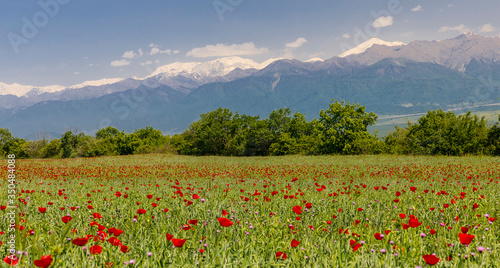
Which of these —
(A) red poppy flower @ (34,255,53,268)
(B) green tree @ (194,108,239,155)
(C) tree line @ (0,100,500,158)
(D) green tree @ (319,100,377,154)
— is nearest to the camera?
(A) red poppy flower @ (34,255,53,268)

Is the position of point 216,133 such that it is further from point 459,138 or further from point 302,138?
point 459,138

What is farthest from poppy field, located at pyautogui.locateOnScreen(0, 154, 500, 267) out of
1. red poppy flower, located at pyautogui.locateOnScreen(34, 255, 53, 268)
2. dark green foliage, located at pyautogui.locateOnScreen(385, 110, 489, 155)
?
dark green foliage, located at pyautogui.locateOnScreen(385, 110, 489, 155)

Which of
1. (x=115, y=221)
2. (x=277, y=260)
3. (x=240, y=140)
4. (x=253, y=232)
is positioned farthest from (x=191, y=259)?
(x=240, y=140)

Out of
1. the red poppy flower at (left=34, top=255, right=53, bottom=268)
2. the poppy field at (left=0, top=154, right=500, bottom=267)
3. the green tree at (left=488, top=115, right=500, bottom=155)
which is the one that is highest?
the red poppy flower at (left=34, top=255, right=53, bottom=268)

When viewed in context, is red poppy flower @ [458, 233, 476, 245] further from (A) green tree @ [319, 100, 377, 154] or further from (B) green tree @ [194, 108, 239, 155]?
(B) green tree @ [194, 108, 239, 155]

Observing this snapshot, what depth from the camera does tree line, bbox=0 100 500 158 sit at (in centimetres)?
4122

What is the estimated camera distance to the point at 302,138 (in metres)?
62.1

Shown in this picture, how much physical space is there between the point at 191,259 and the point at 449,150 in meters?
49.5

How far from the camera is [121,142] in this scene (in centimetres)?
8388

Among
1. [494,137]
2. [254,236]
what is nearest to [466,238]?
[254,236]

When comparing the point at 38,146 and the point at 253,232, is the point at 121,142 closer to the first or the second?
the point at 38,146

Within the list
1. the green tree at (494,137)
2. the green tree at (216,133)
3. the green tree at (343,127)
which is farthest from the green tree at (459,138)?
the green tree at (216,133)

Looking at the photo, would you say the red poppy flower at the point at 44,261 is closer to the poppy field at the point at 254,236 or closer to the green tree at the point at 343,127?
the poppy field at the point at 254,236

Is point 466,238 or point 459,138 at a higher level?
point 466,238
